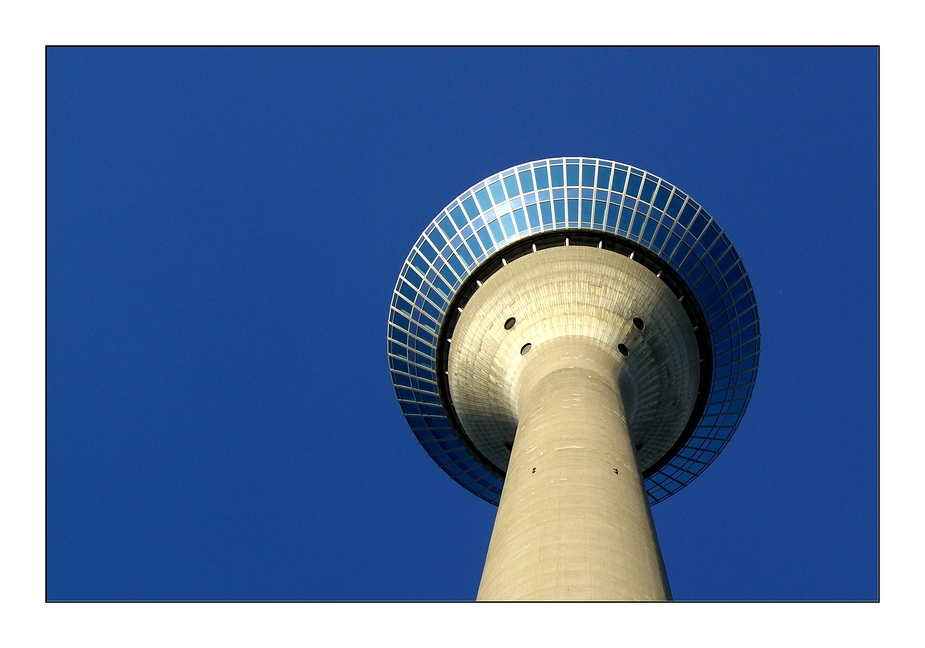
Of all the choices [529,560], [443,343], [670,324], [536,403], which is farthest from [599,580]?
[443,343]

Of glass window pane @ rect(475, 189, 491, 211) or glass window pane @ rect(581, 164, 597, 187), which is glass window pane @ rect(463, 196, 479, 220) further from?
glass window pane @ rect(581, 164, 597, 187)

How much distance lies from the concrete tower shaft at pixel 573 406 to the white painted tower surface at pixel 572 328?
0.27 ft

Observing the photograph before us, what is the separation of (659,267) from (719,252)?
4.10 metres

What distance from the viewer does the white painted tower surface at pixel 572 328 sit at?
31312 mm

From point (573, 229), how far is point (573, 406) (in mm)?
10792

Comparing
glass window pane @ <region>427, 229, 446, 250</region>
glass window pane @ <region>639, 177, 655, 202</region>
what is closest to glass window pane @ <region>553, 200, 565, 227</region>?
glass window pane @ <region>639, 177, 655, 202</region>

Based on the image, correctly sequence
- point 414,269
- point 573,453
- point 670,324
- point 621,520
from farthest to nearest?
1. point 414,269
2. point 670,324
3. point 573,453
4. point 621,520

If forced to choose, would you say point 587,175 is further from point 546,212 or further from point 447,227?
point 447,227

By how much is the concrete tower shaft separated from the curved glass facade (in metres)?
1.49

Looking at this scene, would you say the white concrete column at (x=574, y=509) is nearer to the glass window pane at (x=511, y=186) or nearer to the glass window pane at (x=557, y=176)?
the glass window pane at (x=557, y=176)

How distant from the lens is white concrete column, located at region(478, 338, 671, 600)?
20875mm

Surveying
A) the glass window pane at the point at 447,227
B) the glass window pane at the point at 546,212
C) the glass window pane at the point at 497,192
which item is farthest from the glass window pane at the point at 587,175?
the glass window pane at the point at 447,227

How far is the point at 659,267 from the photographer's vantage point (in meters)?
37.3

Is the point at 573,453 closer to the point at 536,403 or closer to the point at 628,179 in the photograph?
the point at 536,403
